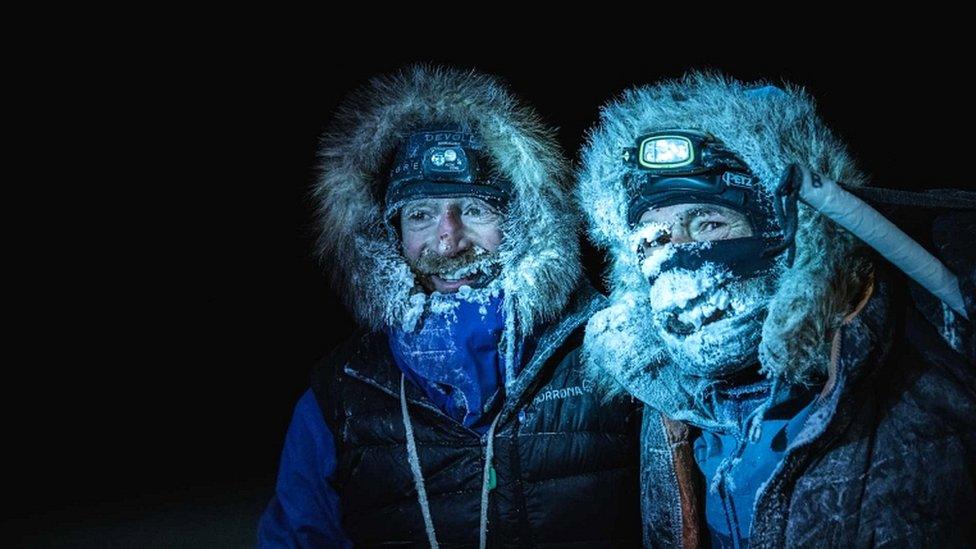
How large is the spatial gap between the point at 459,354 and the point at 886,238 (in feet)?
4.54

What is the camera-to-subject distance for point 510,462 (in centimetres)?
212

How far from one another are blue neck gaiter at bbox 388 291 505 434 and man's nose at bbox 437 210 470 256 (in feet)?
0.57

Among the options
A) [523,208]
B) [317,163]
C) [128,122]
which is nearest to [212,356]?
[128,122]

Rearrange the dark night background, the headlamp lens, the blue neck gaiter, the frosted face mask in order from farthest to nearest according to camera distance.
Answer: the dark night background < the blue neck gaiter < the headlamp lens < the frosted face mask

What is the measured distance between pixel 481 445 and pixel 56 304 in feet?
29.7

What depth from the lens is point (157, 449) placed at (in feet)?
24.1

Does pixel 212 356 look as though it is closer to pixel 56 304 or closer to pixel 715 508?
pixel 56 304

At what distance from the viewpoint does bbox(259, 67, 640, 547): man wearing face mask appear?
2.13 m

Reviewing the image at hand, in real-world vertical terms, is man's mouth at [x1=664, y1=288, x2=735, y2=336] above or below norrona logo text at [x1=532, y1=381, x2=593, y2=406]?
above

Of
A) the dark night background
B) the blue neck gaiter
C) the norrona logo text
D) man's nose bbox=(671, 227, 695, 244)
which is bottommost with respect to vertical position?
the norrona logo text

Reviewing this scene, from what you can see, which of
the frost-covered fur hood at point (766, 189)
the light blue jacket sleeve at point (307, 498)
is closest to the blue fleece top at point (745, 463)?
the frost-covered fur hood at point (766, 189)

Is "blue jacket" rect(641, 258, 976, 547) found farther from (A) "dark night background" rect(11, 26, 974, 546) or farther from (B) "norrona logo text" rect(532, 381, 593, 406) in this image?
(A) "dark night background" rect(11, 26, 974, 546)

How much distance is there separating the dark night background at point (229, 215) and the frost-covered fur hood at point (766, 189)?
16.8 ft

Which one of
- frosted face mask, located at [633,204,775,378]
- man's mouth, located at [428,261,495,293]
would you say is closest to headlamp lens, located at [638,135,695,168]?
frosted face mask, located at [633,204,775,378]
